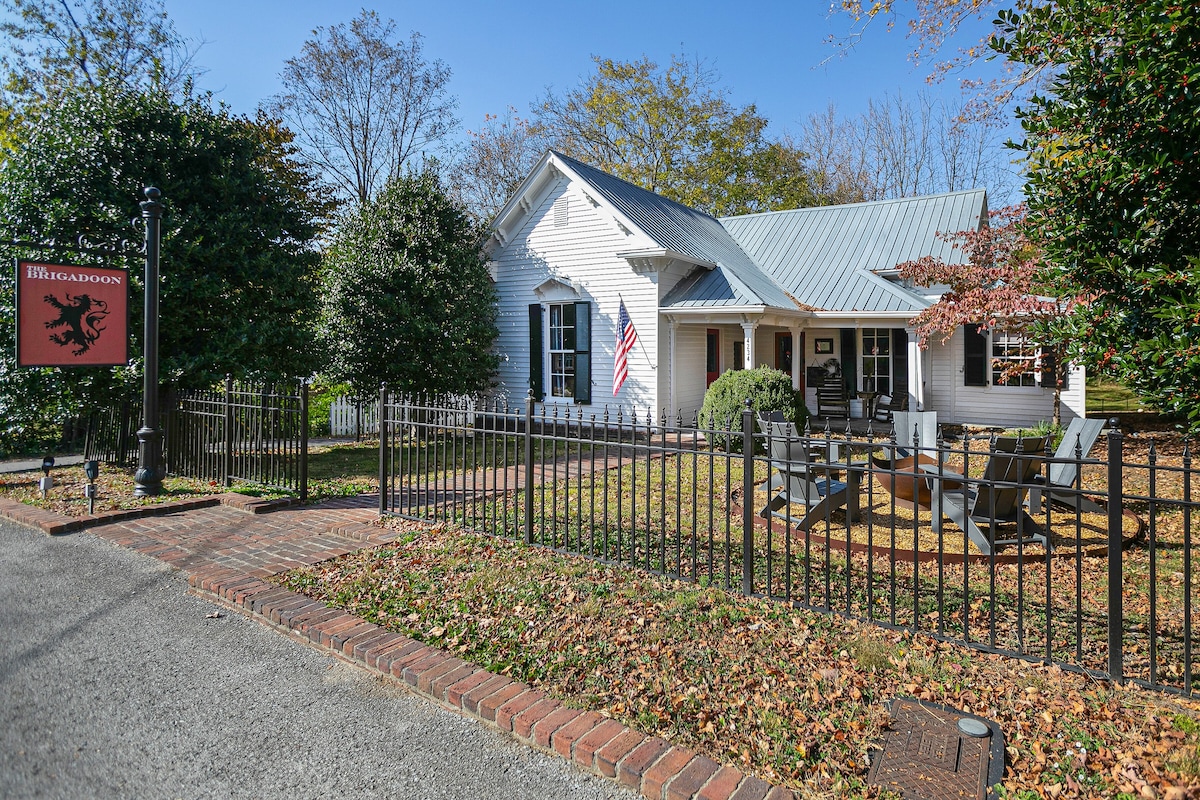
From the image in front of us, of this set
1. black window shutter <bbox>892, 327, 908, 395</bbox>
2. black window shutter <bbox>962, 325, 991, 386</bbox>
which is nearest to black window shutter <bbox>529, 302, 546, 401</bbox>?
black window shutter <bbox>892, 327, 908, 395</bbox>

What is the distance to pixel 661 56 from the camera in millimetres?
30219

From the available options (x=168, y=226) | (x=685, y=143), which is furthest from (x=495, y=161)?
(x=168, y=226)

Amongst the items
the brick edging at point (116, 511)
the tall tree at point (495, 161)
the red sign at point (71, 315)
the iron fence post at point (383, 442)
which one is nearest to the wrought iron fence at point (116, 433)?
the red sign at point (71, 315)

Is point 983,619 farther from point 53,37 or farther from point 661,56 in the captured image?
point 661,56

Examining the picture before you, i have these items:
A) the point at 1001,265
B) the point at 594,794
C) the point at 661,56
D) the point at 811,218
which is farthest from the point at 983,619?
the point at 661,56

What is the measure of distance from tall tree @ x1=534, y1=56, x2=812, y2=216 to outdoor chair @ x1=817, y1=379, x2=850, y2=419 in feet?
53.2

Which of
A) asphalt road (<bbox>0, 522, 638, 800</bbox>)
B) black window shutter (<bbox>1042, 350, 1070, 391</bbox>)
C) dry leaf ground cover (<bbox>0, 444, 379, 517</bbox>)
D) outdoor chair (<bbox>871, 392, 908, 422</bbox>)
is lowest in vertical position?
asphalt road (<bbox>0, 522, 638, 800</bbox>)

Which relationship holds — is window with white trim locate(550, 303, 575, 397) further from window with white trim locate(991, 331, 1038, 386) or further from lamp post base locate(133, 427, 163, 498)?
window with white trim locate(991, 331, 1038, 386)

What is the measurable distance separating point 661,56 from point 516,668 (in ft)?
104

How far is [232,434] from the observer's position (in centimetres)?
835

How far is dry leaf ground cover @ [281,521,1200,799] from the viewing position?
2.85 m

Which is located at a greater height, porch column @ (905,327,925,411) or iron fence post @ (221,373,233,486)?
porch column @ (905,327,925,411)

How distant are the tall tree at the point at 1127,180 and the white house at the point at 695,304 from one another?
8.19m

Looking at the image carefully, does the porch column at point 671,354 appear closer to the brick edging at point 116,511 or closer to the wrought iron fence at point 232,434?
the wrought iron fence at point 232,434
